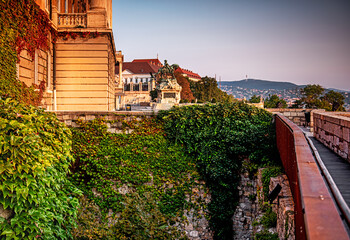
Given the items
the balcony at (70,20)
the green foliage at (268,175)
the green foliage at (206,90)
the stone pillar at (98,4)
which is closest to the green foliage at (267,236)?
the green foliage at (268,175)

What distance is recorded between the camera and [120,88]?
31750 millimetres

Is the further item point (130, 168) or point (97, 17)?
point (97, 17)

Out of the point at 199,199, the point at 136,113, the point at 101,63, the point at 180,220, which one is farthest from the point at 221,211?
the point at 101,63

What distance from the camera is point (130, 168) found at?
12875mm

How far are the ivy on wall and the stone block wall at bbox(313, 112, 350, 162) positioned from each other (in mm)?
10817

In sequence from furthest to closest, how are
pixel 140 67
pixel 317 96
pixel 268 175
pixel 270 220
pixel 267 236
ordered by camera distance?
pixel 140 67 → pixel 317 96 → pixel 268 175 → pixel 270 220 → pixel 267 236

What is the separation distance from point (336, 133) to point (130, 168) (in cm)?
885

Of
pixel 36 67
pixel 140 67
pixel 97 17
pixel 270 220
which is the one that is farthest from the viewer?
pixel 140 67

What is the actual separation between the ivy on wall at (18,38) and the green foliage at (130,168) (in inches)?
124

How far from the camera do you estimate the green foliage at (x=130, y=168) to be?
494 inches

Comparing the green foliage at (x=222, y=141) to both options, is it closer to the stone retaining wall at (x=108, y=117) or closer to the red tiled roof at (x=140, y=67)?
the stone retaining wall at (x=108, y=117)

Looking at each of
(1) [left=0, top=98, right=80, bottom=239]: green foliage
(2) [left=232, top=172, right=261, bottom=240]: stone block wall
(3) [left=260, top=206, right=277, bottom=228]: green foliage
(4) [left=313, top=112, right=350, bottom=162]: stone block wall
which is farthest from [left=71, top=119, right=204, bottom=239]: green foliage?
(4) [left=313, top=112, right=350, bottom=162]: stone block wall

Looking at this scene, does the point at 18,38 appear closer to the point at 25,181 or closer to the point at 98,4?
the point at 98,4

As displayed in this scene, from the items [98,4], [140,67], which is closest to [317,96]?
[98,4]
